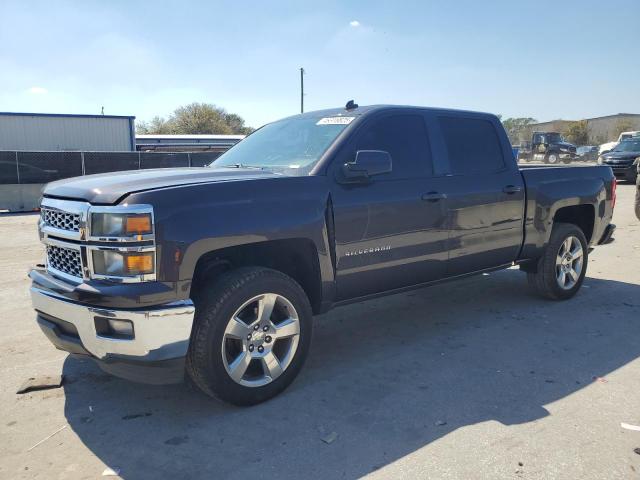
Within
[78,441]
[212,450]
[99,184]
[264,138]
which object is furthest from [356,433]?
[264,138]

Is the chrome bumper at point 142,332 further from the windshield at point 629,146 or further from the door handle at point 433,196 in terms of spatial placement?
the windshield at point 629,146

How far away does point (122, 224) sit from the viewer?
2873 mm

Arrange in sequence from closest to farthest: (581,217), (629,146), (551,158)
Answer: (581,217), (629,146), (551,158)

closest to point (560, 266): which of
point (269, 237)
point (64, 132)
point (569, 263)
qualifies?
point (569, 263)

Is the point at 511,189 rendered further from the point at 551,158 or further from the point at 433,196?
the point at 551,158

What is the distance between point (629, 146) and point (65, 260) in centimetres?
2578

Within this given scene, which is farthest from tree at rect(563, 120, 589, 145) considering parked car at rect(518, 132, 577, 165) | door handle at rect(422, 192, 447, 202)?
door handle at rect(422, 192, 447, 202)

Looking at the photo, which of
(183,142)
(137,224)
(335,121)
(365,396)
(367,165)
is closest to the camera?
(137,224)

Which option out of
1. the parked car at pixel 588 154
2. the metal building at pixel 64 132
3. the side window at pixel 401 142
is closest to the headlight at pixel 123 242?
the side window at pixel 401 142

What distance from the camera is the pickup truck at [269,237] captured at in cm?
294

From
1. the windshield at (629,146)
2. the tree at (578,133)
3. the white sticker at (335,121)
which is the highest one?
the tree at (578,133)

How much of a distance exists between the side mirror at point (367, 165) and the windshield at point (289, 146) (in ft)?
0.92

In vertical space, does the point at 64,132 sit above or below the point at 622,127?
below

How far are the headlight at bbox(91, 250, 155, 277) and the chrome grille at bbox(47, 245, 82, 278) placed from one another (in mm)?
222
